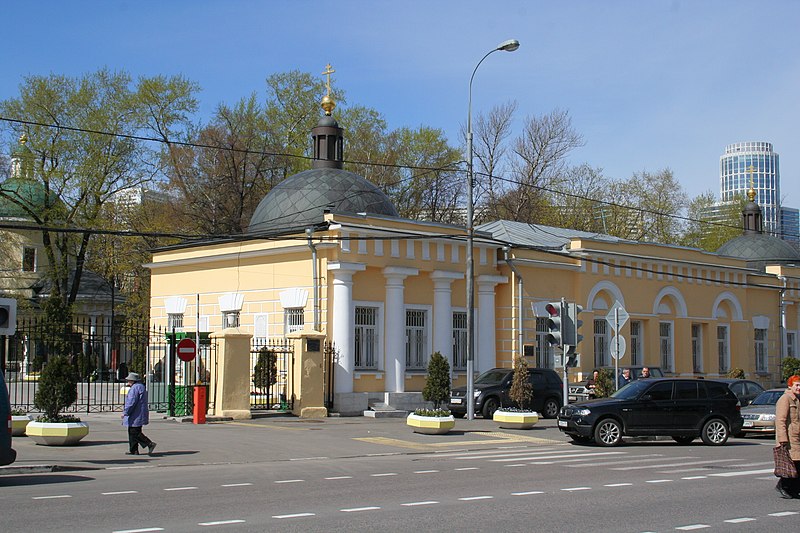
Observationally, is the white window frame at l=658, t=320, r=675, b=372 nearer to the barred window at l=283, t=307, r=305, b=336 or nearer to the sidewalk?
the sidewalk

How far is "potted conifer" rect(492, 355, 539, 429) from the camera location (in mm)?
26016

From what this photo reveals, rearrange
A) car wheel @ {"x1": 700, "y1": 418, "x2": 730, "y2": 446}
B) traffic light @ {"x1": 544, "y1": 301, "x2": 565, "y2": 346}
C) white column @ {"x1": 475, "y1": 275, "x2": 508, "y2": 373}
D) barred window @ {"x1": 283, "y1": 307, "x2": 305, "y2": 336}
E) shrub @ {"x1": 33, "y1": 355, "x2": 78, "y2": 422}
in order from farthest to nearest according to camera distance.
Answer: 1. white column @ {"x1": 475, "y1": 275, "x2": 508, "y2": 373}
2. barred window @ {"x1": 283, "y1": 307, "x2": 305, "y2": 336}
3. traffic light @ {"x1": 544, "y1": 301, "x2": 565, "y2": 346}
4. car wheel @ {"x1": 700, "y1": 418, "x2": 730, "y2": 446}
5. shrub @ {"x1": 33, "y1": 355, "x2": 78, "y2": 422}

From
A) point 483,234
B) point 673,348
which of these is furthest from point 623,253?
point 483,234

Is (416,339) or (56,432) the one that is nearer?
(56,432)

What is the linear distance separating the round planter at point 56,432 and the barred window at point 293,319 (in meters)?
12.1

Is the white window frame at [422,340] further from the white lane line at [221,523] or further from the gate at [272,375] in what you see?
the white lane line at [221,523]

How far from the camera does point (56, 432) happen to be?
65.0 ft

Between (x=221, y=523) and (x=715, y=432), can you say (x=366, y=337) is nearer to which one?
(x=715, y=432)

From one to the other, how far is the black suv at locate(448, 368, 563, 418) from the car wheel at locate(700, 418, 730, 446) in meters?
8.31

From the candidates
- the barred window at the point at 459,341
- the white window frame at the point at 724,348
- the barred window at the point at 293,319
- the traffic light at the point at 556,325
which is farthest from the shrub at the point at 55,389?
the white window frame at the point at 724,348

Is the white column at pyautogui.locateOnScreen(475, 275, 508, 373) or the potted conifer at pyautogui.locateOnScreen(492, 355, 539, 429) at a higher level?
the white column at pyautogui.locateOnScreen(475, 275, 508, 373)

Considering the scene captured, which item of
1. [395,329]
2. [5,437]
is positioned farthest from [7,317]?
[395,329]

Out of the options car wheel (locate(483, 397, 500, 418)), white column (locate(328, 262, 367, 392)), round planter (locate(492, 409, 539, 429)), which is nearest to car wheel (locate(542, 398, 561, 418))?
car wheel (locate(483, 397, 500, 418))

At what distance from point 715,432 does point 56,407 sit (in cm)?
1482
